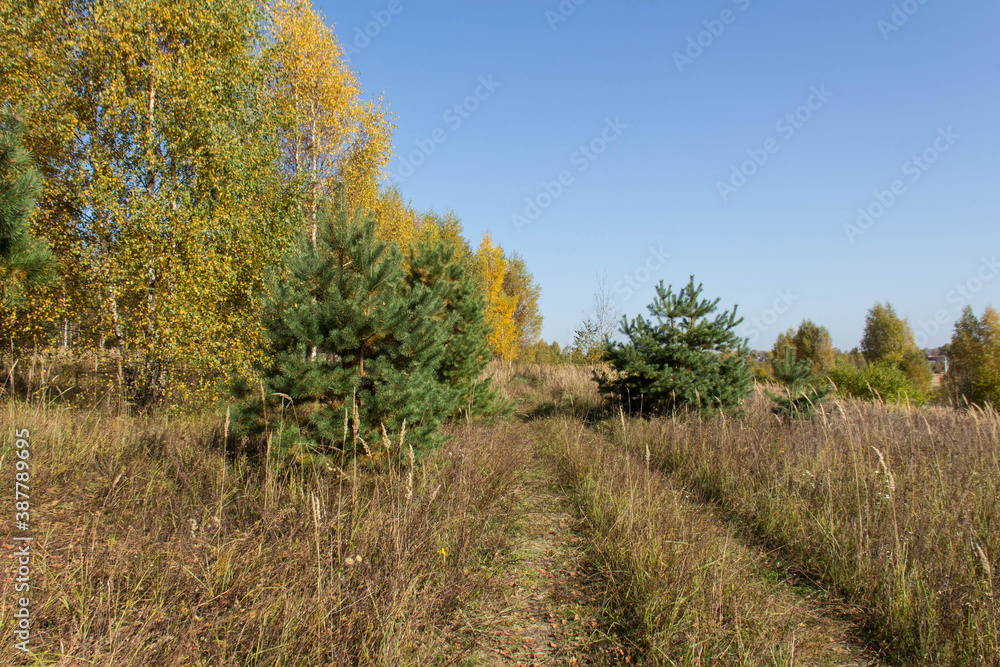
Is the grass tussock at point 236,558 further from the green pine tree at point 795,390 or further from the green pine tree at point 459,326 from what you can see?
the green pine tree at point 795,390

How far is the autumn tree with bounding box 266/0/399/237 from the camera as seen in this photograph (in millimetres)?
12258

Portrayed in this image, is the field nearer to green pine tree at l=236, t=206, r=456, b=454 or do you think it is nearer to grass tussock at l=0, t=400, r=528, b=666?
grass tussock at l=0, t=400, r=528, b=666

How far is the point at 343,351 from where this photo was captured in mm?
4539

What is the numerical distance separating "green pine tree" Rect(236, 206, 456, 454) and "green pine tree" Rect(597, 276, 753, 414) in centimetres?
529

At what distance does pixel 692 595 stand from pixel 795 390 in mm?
6669

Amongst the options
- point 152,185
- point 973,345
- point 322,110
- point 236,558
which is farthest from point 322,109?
point 973,345

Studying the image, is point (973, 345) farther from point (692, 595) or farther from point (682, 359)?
point (692, 595)

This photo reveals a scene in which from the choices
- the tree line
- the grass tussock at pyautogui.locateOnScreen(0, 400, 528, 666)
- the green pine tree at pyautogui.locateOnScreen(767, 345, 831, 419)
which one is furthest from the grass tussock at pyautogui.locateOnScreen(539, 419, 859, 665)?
the tree line

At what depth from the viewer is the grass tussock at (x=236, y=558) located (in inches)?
84.9

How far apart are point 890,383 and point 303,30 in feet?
64.6

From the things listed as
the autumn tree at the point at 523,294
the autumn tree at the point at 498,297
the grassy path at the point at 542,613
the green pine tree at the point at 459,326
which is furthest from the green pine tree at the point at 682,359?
the autumn tree at the point at 523,294

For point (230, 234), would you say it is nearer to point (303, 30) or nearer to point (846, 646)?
point (303, 30)

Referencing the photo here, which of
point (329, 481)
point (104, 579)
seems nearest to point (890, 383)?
point (329, 481)

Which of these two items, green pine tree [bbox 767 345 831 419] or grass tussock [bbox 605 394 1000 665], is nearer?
grass tussock [bbox 605 394 1000 665]
